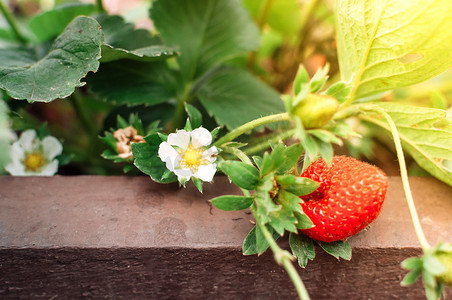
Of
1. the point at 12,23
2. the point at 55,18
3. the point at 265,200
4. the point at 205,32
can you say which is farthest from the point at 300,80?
the point at 12,23

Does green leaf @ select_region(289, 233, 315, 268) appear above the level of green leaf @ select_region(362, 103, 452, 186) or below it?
below

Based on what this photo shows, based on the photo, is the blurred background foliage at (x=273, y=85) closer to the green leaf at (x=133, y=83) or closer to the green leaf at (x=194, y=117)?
the green leaf at (x=133, y=83)

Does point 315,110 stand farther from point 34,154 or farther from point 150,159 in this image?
point 34,154

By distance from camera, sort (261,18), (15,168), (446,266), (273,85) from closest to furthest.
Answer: (446,266)
(15,168)
(261,18)
(273,85)

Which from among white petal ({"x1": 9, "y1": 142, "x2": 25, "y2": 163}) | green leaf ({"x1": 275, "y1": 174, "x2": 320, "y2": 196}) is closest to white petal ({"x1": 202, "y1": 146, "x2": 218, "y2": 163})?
green leaf ({"x1": 275, "y1": 174, "x2": 320, "y2": 196})

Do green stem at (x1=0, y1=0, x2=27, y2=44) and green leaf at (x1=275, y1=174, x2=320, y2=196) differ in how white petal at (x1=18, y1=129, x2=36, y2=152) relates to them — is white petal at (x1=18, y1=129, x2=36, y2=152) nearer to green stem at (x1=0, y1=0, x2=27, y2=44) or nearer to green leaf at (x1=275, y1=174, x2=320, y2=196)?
green stem at (x1=0, y1=0, x2=27, y2=44)
